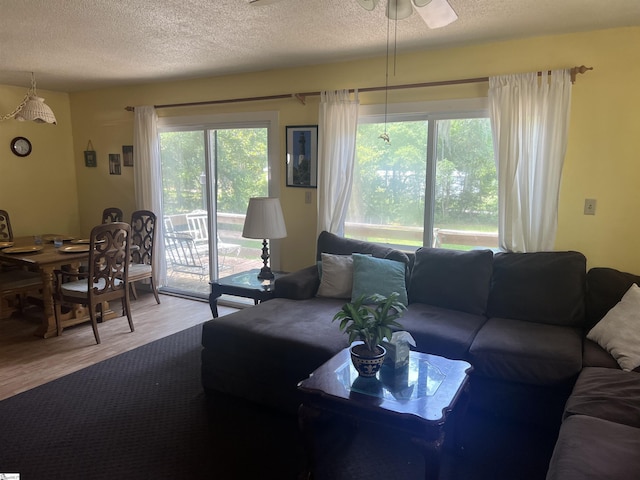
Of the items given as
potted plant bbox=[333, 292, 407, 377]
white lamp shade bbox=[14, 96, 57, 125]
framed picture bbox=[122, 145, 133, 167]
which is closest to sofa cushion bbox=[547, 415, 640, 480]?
potted plant bbox=[333, 292, 407, 377]

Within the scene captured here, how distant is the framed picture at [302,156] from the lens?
4.12m

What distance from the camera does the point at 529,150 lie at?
3.15 meters

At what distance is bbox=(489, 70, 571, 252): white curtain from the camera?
3.06 meters

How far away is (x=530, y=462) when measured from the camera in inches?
88.2

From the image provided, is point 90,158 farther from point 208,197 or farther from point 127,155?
point 208,197

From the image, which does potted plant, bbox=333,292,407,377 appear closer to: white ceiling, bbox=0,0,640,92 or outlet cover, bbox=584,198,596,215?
white ceiling, bbox=0,0,640,92

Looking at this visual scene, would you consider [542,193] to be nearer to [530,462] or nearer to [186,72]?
[530,462]

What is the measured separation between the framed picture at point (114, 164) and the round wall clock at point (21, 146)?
937 mm

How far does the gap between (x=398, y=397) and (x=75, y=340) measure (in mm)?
3204

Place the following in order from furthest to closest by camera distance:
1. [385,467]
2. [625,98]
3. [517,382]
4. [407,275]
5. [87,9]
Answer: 1. [407,275]
2. [625,98]
3. [87,9]
4. [517,382]
5. [385,467]

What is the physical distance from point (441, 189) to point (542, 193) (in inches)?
30.7

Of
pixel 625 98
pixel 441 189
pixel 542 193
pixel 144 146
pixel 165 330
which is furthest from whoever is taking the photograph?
pixel 144 146

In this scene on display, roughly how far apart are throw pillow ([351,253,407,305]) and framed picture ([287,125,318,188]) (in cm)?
112

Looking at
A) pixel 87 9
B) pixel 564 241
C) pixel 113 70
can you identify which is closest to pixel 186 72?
pixel 113 70
